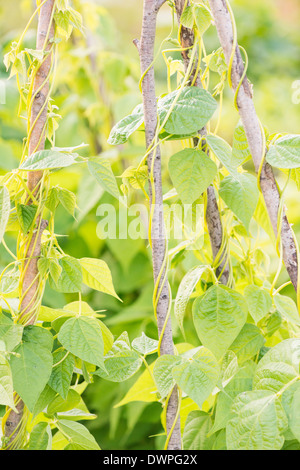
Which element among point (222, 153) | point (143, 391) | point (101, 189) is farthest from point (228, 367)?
point (101, 189)

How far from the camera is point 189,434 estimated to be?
0.51 metres

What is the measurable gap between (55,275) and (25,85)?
17cm

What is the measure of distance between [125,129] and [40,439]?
0.96 feet

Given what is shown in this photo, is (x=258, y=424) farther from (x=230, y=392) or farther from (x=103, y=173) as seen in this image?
(x=103, y=173)

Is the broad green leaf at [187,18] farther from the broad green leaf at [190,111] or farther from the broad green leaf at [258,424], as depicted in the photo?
the broad green leaf at [258,424]

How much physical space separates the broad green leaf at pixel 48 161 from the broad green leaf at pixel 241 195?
0.43 feet

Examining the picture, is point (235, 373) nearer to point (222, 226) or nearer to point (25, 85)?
point (222, 226)

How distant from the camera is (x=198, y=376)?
0.42 metres

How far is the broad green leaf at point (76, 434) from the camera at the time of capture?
1.64 feet

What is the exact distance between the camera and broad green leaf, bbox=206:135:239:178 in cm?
44

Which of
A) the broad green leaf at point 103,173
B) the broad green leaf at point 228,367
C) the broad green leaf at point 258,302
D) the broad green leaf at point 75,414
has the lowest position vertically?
the broad green leaf at point 75,414

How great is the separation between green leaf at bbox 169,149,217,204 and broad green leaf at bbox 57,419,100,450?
0.80 feet

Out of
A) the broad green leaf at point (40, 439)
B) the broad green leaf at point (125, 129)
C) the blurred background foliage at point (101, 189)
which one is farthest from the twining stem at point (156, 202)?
the blurred background foliage at point (101, 189)

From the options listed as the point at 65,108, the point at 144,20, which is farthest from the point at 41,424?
the point at 65,108
